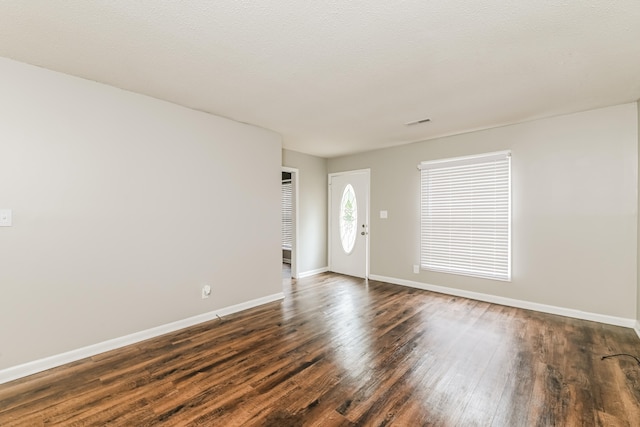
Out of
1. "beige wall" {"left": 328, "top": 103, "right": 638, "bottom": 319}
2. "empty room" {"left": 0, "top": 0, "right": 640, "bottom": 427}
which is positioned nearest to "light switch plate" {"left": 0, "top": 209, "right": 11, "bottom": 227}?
"empty room" {"left": 0, "top": 0, "right": 640, "bottom": 427}

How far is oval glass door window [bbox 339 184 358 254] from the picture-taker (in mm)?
5715

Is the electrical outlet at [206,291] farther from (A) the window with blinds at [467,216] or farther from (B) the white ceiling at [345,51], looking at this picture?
(A) the window with blinds at [467,216]

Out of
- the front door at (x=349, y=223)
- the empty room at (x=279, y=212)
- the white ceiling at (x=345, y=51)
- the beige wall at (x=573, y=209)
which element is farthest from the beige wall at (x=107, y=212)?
the beige wall at (x=573, y=209)

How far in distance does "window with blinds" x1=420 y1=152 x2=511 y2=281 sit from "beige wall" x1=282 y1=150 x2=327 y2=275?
6.83 ft

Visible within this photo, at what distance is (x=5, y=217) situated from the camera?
7.18ft

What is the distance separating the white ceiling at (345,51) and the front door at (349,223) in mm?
2481

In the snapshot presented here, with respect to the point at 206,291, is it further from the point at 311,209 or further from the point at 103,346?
the point at 311,209

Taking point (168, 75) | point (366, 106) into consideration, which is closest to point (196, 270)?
point (168, 75)

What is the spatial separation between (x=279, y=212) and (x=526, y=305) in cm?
364

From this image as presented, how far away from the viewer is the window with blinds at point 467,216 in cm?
394

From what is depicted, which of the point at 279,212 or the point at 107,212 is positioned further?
the point at 279,212

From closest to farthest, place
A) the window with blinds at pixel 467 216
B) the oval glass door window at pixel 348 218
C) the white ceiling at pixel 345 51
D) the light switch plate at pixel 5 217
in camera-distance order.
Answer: the white ceiling at pixel 345 51, the light switch plate at pixel 5 217, the window with blinds at pixel 467 216, the oval glass door window at pixel 348 218

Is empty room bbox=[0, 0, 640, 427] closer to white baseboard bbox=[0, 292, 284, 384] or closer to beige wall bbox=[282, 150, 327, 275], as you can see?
white baseboard bbox=[0, 292, 284, 384]

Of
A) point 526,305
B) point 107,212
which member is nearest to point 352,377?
point 107,212
